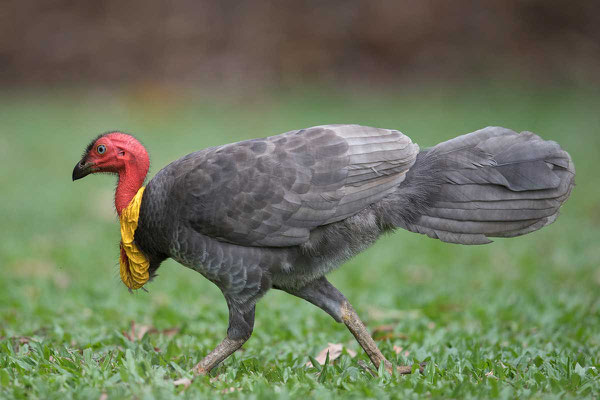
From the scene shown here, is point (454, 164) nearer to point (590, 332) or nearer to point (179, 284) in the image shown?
point (590, 332)

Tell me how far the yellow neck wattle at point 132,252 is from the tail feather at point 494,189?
56.2 inches

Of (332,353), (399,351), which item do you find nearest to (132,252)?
(332,353)

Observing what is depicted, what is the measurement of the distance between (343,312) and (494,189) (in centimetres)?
104

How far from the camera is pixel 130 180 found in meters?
3.98

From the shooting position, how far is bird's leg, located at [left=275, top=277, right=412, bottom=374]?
3.84 meters

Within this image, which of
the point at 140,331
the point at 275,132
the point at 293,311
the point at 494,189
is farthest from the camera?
the point at 275,132

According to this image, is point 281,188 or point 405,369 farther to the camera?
point 405,369

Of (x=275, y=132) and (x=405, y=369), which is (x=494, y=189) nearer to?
(x=405, y=369)

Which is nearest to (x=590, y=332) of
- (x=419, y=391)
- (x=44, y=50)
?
(x=419, y=391)

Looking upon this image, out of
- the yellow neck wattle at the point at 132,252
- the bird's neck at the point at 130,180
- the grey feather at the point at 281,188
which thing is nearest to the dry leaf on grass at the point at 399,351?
the grey feather at the point at 281,188

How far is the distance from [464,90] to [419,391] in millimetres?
12176

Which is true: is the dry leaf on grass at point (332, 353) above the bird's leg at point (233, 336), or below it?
below

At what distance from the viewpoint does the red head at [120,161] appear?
3973 mm

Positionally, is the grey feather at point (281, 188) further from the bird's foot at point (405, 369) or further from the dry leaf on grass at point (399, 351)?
the dry leaf on grass at point (399, 351)
